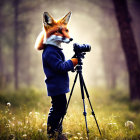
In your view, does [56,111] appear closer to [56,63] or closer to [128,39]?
[56,63]

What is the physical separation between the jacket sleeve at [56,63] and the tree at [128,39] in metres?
5.38

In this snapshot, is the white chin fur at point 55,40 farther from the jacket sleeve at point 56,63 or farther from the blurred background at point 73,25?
the blurred background at point 73,25

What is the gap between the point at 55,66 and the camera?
2.97 meters

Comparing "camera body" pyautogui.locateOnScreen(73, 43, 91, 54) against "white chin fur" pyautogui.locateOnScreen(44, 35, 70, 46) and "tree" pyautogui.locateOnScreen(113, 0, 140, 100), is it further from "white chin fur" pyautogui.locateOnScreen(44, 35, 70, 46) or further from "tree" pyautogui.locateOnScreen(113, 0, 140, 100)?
"tree" pyautogui.locateOnScreen(113, 0, 140, 100)

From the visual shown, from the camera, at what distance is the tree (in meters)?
7.67

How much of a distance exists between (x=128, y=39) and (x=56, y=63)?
219 inches

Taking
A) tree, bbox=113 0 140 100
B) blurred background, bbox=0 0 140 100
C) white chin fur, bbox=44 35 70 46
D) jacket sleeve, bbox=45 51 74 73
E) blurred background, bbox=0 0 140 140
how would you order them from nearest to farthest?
jacket sleeve, bbox=45 51 74 73 < white chin fur, bbox=44 35 70 46 < blurred background, bbox=0 0 140 140 < tree, bbox=113 0 140 100 < blurred background, bbox=0 0 140 100

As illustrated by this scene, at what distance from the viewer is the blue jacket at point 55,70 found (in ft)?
9.82

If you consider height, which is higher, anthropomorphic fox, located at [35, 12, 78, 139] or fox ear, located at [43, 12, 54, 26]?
fox ear, located at [43, 12, 54, 26]

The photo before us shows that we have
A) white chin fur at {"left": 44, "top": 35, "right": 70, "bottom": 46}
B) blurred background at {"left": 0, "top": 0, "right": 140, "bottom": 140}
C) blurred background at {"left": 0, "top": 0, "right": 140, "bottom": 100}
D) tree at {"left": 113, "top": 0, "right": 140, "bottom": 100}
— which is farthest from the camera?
blurred background at {"left": 0, "top": 0, "right": 140, "bottom": 100}

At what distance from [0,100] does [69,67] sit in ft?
4.68

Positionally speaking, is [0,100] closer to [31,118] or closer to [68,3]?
[31,118]

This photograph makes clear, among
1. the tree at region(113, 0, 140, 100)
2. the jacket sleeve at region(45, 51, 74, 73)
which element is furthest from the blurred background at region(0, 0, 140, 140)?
the jacket sleeve at region(45, 51, 74, 73)

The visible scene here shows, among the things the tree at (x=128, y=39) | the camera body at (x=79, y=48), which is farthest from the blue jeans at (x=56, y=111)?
the tree at (x=128, y=39)
